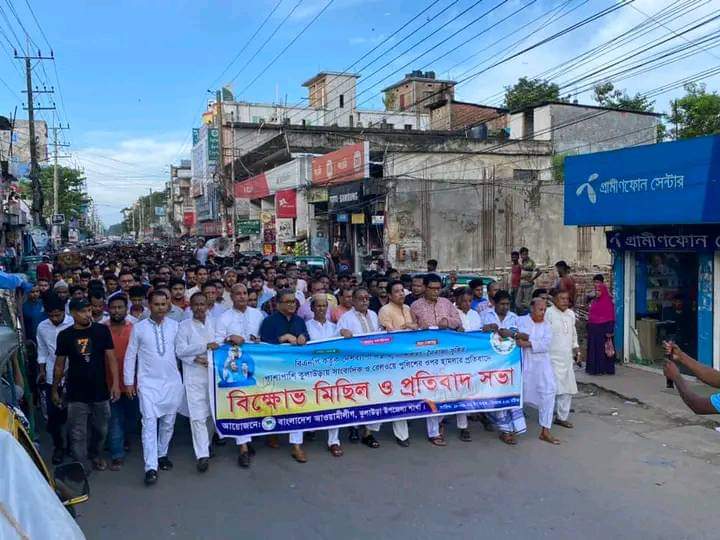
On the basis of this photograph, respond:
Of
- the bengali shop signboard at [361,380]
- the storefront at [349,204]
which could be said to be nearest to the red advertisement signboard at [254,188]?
the storefront at [349,204]

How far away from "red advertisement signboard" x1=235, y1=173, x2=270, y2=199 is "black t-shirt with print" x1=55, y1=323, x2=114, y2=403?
30.5 meters

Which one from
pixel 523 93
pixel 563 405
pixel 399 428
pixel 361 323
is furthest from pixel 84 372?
pixel 523 93

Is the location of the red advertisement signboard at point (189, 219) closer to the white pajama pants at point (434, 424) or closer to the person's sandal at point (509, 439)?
the white pajama pants at point (434, 424)

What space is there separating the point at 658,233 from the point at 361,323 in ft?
19.6

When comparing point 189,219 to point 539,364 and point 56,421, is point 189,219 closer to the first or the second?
point 56,421

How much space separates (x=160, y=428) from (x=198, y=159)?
221ft

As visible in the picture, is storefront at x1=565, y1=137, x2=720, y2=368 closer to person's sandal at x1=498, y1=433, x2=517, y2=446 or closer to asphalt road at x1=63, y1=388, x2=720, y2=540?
asphalt road at x1=63, y1=388, x2=720, y2=540

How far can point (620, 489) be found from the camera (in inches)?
222

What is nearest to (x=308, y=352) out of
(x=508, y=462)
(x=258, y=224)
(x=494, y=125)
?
(x=508, y=462)

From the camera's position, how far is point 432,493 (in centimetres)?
558

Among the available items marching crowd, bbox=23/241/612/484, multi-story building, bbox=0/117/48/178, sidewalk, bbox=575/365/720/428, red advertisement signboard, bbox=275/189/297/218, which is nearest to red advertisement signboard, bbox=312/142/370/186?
red advertisement signboard, bbox=275/189/297/218

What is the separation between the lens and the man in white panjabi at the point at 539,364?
22.9 ft

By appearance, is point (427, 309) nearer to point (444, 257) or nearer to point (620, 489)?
point (620, 489)

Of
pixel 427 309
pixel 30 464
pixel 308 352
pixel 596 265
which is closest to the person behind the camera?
pixel 30 464
